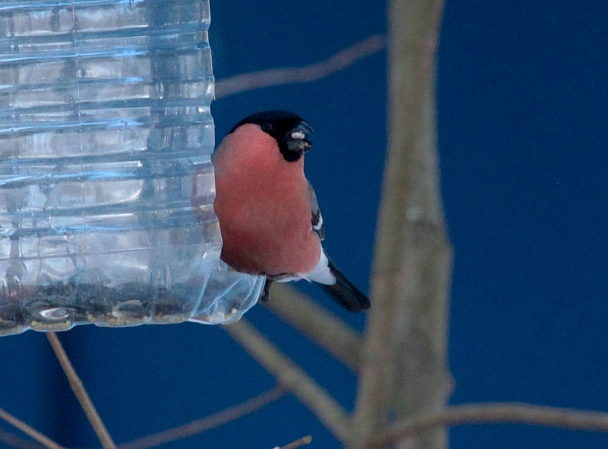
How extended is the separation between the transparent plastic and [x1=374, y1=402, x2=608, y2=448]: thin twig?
32 cm

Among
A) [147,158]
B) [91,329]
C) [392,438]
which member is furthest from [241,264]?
[91,329]

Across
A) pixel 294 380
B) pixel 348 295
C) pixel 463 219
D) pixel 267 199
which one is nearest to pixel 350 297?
pixel 348 295

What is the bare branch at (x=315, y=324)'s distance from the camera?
1.71 m

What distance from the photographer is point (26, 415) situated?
2.40 metres

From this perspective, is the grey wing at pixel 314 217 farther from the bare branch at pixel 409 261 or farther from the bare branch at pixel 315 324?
the bare branch at pixel 315 324

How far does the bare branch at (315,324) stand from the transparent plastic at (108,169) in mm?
541

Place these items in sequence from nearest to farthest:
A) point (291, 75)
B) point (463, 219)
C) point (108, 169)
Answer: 1. point (108, 169)
2. point (291, 75)
3. point (463, 219)

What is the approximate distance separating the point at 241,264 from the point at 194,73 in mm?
264

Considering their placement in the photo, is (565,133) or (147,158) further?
(565,133)

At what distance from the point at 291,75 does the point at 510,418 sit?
962 mm

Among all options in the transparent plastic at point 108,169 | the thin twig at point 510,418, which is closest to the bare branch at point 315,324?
the thin twig at point 510,418

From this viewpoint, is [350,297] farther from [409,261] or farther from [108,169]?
[108,169]

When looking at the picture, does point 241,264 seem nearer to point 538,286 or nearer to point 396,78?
point 396,78

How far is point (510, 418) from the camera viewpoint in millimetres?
1155
